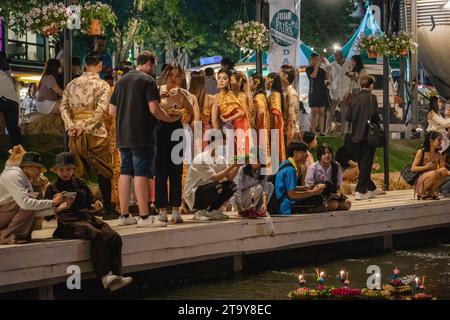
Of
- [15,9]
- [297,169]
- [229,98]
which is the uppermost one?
[15,9]

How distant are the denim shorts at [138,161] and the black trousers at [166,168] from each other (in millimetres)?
446

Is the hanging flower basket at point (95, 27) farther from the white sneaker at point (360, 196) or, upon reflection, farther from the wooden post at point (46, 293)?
the wooden post at point (46, 293)

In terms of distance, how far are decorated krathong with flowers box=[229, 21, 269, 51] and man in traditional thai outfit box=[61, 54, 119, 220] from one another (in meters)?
5.92

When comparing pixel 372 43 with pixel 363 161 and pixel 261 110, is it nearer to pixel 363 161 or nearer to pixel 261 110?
pixel 363 161

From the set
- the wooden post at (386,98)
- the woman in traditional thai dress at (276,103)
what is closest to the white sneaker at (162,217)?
the woman in traditional thai dress at (276,103)

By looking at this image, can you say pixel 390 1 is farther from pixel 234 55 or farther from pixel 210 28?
pixel 234 55

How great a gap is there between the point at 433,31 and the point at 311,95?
315 inches

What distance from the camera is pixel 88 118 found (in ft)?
45.7

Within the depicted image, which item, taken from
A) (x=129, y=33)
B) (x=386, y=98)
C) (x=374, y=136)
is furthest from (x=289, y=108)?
(x=129, y=33)

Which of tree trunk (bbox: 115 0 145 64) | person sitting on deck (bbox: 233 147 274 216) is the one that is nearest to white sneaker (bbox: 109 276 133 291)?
person sitting on deck (bbox: 233 147 274 216)

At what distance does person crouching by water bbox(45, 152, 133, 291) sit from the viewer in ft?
37.4

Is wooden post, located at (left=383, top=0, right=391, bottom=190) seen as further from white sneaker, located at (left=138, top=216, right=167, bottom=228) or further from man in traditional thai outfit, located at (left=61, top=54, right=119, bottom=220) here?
white sneaker, located at (left=138, top=216, right=167, bottom=228)
